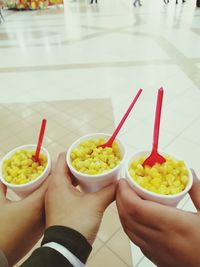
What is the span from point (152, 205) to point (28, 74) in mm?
3629

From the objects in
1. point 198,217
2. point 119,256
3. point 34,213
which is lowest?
point 119,256

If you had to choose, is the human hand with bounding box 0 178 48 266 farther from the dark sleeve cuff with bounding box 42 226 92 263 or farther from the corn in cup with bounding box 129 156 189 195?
the corn in cup with bounding box 129 156 189 195

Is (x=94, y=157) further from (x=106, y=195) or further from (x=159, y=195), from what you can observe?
(x=159, y=195)

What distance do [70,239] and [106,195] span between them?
20cm

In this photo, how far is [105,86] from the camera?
11.1 ft

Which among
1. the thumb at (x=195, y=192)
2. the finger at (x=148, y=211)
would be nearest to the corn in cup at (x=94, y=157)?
the finger at (x=148, y=211)

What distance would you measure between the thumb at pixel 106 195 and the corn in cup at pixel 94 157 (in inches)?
2.6

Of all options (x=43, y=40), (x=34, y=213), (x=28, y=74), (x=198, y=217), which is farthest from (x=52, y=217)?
(x=43, y=40)

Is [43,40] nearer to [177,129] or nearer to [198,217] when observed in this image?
[177,129]

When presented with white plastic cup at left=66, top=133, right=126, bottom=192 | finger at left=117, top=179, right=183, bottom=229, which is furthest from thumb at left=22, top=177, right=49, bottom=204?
finger at left=117, top=179, right=183, bottom=229

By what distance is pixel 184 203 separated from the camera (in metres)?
1.67

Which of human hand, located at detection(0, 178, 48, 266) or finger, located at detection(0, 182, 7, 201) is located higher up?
finger, located at detection(0, 182, 7, 201)

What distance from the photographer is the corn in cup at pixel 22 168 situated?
2.92 ft

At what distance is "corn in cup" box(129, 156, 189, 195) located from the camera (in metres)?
0.76
